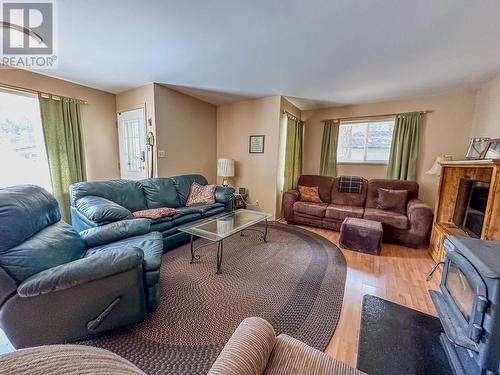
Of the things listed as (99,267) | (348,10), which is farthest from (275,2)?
(99,267)

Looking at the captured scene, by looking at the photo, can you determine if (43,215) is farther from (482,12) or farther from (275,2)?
(482,12)

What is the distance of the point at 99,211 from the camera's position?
207cm

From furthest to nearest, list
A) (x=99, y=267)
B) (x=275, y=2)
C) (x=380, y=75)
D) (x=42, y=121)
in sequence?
(x=42, y=121) < (x=380, y=75) < (x=275, y=2) < (x=99, y=267)

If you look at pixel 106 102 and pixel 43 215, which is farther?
pixel 106 102

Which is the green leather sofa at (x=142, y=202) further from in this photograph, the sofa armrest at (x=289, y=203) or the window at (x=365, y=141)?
the window at (x=365, y=141)

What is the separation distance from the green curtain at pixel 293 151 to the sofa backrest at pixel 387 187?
4.66 feet

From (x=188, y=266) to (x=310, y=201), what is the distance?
2516mm

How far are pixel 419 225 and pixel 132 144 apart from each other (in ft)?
15.4

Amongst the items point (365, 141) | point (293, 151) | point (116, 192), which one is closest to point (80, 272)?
point (116, 192)

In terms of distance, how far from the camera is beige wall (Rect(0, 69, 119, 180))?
3.14 m

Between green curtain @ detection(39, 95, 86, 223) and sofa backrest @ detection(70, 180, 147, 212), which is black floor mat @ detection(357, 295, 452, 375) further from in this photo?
green curtain @ detection(39, 95, 86, 223)

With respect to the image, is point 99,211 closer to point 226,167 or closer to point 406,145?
point 226,167

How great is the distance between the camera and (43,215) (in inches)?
61.1

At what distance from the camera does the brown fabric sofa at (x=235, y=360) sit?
1.27 ft
